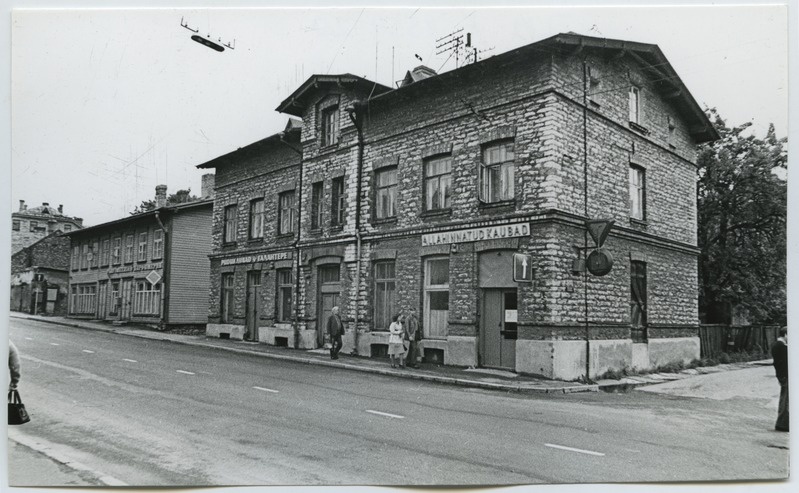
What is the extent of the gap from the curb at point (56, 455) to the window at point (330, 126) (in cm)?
1114

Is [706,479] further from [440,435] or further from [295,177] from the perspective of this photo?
[295,177]

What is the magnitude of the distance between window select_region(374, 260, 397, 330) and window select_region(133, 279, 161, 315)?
13.9m

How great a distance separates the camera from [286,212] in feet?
62.2

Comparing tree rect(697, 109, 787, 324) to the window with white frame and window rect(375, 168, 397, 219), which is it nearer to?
window rect(375, 168, 397, 219)

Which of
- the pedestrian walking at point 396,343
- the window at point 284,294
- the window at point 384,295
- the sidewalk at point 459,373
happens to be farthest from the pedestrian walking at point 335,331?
the window at point 284,294

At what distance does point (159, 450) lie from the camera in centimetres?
725

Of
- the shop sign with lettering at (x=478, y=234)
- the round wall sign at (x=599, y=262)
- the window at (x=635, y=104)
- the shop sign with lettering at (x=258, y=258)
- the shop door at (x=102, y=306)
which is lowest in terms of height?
the shop door at (x=102, y=306)

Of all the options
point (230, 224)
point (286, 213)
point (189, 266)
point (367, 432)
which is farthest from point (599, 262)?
point (189, 266)

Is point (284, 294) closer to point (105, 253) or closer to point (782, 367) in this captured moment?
point (105, 253)

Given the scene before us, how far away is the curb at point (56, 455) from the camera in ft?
22.1

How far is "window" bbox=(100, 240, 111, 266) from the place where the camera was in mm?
27641

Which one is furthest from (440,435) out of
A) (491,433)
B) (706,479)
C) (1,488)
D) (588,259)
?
(588,259)

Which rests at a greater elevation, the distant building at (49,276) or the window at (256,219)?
the window at (256,219)

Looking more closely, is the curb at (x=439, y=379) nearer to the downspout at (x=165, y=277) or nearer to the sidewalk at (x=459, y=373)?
the sidewalk at (x=459, y=373)
